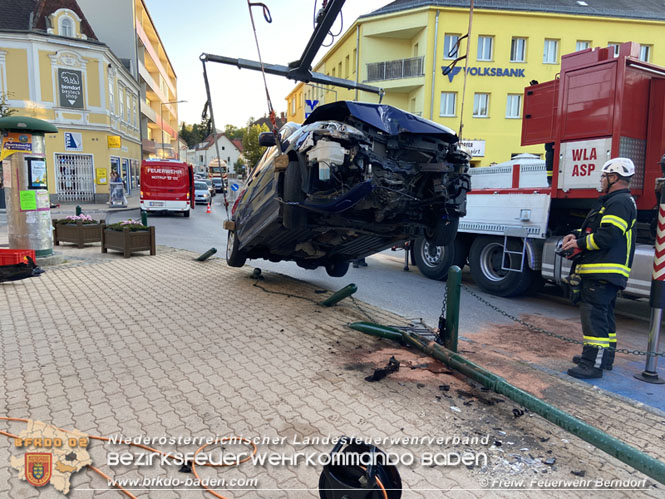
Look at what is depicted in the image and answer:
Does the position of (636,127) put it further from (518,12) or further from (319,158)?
(518,12)

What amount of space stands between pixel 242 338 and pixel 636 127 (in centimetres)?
560

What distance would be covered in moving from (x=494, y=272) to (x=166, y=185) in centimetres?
1569

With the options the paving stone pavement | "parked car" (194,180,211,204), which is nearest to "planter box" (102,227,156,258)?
the paving stone pavement

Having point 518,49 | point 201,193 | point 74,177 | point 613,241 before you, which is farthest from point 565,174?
point 74,177

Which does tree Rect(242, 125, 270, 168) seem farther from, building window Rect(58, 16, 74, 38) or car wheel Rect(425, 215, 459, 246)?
car wheel Rect(425, 215, 459, 246)

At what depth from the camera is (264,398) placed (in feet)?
11.5

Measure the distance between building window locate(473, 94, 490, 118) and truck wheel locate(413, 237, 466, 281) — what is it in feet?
69.3

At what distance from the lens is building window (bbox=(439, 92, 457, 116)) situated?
27469 mm

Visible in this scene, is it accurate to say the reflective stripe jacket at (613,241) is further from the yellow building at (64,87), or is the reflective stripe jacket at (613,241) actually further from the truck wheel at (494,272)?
the yellow building at (64,87)

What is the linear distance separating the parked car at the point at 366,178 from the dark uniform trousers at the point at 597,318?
1454 mm

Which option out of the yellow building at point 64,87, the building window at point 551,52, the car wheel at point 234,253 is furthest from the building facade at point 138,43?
the car wheel at point 234,253

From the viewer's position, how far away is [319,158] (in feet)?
13.4

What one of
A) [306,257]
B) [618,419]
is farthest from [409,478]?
[306,257]

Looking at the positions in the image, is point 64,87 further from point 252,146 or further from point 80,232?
point 252,146
